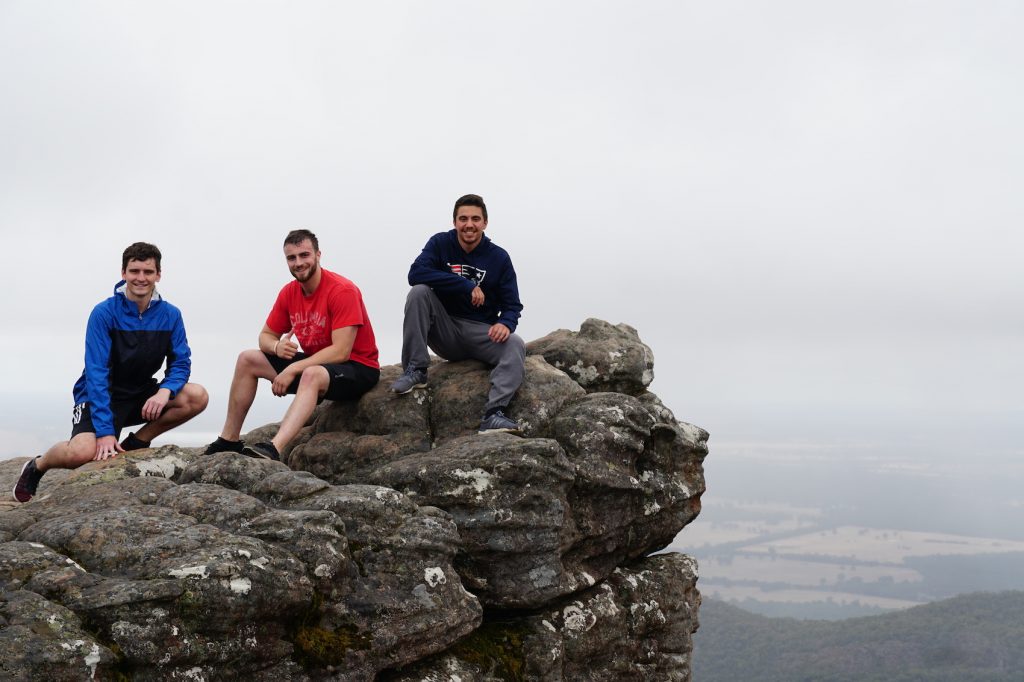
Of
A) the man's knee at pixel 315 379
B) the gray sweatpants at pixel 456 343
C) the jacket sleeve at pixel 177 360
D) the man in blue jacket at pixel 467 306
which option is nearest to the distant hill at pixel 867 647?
the gray sweatpants at pixel 456 343

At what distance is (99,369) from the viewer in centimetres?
1360

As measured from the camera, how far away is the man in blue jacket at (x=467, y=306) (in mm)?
15305

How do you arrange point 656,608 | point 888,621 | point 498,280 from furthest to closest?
point 888,621 → point 498,280 → point 656,608

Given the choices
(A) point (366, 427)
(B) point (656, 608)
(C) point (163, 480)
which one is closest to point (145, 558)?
(C) point (163, 480)

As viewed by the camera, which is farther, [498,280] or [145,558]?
[498,280]

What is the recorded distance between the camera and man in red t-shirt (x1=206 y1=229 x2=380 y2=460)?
1439cm

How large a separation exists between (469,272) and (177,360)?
18.9 feet

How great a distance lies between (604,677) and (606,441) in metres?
4.14

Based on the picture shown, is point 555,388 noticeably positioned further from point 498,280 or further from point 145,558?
point 145,558

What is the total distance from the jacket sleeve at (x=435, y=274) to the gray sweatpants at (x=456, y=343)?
8.1 inches

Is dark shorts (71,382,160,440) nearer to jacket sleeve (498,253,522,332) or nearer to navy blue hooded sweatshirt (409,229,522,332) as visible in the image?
navy blue hooded sweatshirt (409,229,522,332)

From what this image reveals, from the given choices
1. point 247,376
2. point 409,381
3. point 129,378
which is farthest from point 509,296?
point 129,378

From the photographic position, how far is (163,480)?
12031mm

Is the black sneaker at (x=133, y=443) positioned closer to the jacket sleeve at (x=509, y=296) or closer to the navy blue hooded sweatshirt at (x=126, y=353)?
the navy blue hooded sweatshirt at (x=126, y=353)
